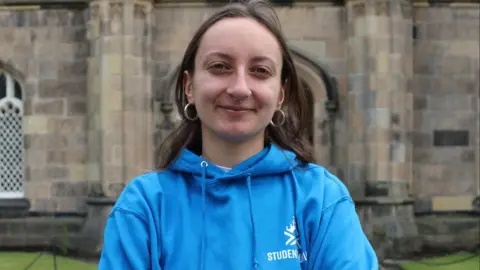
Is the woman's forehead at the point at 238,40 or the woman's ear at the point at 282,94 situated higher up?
the woman's forehead at the point at 238,40

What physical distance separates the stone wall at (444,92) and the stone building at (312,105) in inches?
0.8

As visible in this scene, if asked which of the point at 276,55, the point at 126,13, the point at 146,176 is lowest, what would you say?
the point at 146,176

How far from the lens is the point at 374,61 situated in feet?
25.7

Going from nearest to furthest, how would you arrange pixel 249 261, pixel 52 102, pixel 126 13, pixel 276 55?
pixel 249 261, pixel 276 55, pixel 126 13, pixel 52 102

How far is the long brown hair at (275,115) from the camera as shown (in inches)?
58.0

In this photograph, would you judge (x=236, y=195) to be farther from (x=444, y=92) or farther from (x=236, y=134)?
(x=444, y=92)

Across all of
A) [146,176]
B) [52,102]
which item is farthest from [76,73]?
[146,176]

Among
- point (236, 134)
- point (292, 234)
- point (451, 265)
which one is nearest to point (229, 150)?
point (236, 134)

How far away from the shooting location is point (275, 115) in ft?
5.46

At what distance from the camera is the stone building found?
783cm

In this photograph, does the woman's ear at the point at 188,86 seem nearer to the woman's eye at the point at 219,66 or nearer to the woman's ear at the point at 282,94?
the woman's eye at the point at 219,66

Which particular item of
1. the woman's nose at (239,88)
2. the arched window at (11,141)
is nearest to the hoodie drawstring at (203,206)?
the woman's nose at (239,88)

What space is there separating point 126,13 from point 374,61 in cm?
373

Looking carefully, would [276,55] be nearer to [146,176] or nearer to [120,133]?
[146,176]
